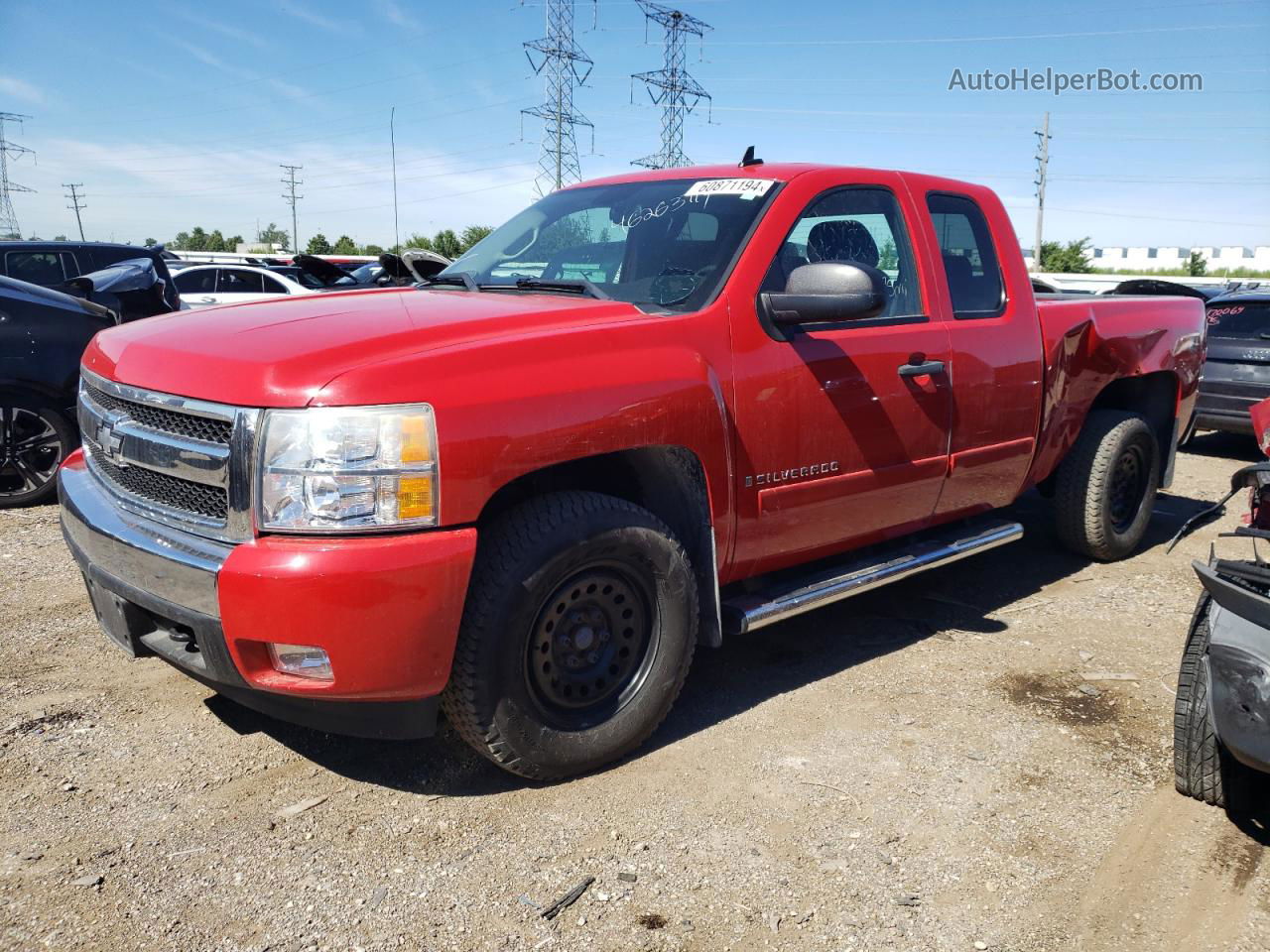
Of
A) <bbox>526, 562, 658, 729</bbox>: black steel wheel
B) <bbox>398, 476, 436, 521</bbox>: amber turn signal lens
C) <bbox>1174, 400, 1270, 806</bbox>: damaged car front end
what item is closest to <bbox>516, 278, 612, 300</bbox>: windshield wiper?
<bbox>526, 562, 658, 729</bbox>: black steel wheel

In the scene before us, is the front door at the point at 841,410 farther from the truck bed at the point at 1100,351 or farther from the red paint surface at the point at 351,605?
the red paint surface at the point at 351,605

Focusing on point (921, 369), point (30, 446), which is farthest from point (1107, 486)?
point (30, 446)

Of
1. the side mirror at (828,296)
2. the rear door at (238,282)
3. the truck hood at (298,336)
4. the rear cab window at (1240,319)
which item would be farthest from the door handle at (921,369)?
the rear door at (238,282)

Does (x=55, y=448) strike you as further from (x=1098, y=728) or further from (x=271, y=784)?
(x=1098, y=728)

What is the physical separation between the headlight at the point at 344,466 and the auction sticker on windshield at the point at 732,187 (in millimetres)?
1694

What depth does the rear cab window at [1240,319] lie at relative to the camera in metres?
8.99

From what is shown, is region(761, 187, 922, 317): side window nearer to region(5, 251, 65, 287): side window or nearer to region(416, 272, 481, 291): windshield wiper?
region(416, 272, 481, 291): windshield wiper

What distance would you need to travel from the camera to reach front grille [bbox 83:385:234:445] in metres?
2.59

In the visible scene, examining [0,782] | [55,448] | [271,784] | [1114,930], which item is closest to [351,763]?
[271,784]

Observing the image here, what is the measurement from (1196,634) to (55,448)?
6.19 meters

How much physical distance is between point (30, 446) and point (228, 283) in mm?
10484

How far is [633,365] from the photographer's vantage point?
2.93 metres

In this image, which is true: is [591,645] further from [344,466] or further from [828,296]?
[828,296]

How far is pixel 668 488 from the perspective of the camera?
316 centimetres
